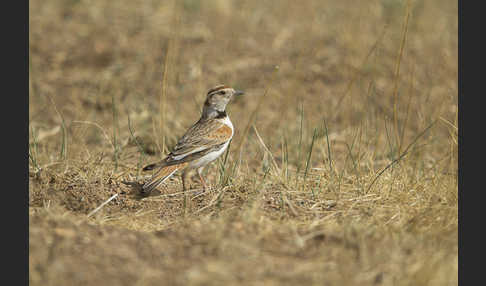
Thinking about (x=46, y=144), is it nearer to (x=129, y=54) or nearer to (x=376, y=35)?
(x=129, y=54)

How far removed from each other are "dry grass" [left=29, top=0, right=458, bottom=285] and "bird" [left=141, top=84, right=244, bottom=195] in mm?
228

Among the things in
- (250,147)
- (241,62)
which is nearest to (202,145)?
(250,147)

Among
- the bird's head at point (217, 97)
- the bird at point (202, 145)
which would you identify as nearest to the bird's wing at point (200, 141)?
the bird at point (202, 145)

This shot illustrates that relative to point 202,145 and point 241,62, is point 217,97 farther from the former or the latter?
point 241,62

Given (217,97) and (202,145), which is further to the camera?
(217,97)

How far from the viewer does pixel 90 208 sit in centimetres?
539

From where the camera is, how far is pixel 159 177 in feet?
18.7

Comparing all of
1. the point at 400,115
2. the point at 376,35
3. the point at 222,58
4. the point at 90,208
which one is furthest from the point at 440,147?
the point at 90,208

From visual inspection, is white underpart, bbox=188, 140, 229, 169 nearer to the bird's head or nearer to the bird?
the bird

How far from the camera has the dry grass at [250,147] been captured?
398 cm

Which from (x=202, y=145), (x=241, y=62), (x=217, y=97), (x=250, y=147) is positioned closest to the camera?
(x=202, y=145)

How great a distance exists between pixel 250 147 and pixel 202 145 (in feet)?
6.43

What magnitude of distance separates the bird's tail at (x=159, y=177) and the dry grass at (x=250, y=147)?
140 mm

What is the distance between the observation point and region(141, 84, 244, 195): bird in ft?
18.9
